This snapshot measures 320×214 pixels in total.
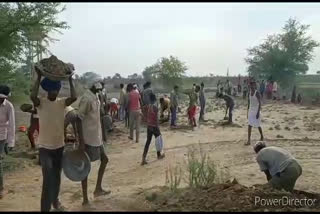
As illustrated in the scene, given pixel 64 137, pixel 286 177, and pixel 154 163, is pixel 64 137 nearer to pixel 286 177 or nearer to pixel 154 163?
pixel 286 177

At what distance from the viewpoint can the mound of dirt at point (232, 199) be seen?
232 inches

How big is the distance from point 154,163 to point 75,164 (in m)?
4.14

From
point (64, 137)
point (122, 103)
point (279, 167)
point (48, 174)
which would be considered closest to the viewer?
point (48, 174)

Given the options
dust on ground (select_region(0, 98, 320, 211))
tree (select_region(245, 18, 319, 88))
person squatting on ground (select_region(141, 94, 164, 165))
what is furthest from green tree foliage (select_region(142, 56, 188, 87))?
person squatting on ground (select_region(141, 94, 164, 165))

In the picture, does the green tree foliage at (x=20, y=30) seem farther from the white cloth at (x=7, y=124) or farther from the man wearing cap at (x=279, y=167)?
the man wearing cap at (x=279, y=167)

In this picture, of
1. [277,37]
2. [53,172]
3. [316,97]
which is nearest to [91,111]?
[53,172]

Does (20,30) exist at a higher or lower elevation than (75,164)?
higher

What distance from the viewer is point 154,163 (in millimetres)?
10758

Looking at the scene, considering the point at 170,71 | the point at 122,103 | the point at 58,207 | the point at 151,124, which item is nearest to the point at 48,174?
the point at 58,207

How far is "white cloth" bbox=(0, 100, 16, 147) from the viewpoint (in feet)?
25.9

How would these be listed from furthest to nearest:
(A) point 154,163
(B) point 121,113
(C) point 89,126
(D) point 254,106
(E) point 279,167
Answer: (B) point 121,113
(D) point 254,106
(A) point 154,163
(C) point 89,126
(E) point 279,167

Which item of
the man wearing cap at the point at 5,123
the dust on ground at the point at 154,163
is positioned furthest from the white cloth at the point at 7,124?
the dust on ground at the point at 154,163

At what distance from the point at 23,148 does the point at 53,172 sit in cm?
700

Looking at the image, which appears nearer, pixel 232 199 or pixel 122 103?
pixel 232 199
